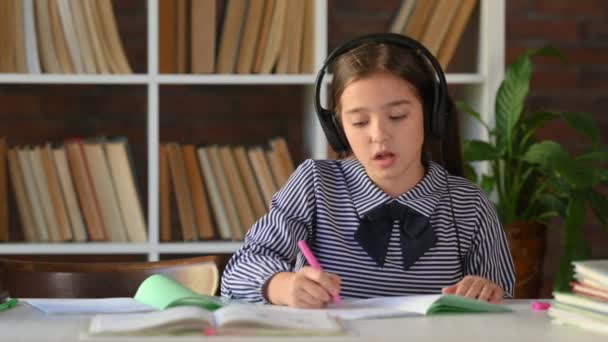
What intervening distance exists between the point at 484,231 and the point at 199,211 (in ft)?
3.83

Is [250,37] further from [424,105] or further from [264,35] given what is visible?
[424,105]

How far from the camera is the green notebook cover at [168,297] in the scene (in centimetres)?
129

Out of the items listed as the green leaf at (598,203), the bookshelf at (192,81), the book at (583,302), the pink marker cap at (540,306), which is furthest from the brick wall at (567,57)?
the book at (583,302)

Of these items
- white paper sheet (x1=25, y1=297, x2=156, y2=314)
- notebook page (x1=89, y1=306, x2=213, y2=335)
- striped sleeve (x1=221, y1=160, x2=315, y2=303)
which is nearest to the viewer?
notebook page (x1=89, y1=306, x2=213, y2=335)

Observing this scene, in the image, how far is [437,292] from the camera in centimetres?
161

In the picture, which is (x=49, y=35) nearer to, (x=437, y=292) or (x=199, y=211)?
(x=199, y=211)

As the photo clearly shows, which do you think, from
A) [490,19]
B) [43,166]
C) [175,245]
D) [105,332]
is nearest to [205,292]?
[105,332]

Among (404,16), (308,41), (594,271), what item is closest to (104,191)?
(308,41)

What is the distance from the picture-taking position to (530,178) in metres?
2.66

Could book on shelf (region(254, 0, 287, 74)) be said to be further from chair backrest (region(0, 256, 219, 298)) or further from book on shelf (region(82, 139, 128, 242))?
chair backrest (region(0, 256, 219, 298))

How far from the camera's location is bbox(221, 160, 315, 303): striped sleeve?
1509 millimetres

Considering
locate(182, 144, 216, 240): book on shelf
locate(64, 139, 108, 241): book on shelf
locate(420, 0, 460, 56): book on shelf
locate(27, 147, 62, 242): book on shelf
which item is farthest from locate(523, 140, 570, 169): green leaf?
locate(27, 147, 62, 242): book on shelf

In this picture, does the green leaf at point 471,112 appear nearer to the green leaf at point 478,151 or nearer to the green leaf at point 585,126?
the green leaf at point 478,151

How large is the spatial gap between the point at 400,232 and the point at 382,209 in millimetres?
46
